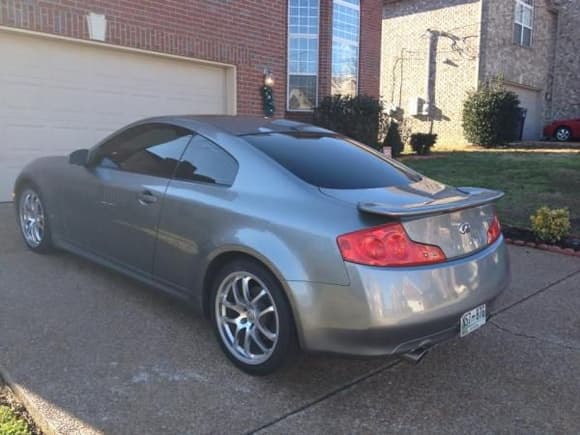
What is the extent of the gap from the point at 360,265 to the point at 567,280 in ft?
10.7

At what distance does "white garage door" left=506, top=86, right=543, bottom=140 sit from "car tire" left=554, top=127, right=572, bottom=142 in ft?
3.70

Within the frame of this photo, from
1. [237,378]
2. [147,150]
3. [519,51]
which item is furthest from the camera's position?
[519,51]

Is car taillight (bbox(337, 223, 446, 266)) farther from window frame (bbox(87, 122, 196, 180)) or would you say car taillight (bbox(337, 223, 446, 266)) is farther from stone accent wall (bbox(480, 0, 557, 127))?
stone accent wall (bbox(480, 0, 557, 127))

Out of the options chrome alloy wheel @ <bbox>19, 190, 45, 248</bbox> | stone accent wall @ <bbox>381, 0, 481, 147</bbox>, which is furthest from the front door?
stone accent wall @ <bbox>381, 0, 481, 147</bbox>

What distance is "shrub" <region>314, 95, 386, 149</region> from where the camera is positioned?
11930 millimetres

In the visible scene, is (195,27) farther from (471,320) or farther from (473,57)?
(473,57)

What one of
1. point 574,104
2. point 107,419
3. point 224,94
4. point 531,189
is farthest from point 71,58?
point 574,104

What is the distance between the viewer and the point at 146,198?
3799mm

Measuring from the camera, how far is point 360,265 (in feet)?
8.77

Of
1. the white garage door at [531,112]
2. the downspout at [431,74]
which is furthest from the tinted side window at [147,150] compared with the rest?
the white garage door at [531,112]

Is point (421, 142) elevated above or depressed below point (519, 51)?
below

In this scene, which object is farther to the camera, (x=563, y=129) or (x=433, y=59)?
(x=563, y=129)

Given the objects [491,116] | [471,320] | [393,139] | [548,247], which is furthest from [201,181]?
[491,116]

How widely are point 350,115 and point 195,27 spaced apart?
4192 millimetres
